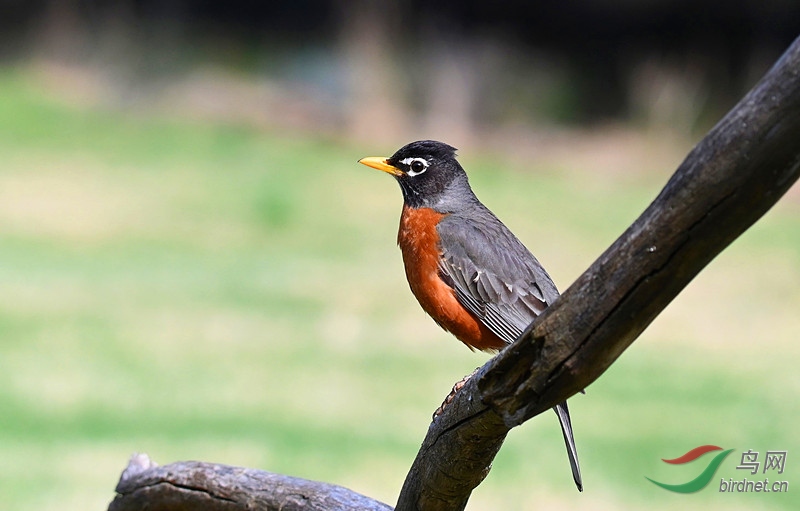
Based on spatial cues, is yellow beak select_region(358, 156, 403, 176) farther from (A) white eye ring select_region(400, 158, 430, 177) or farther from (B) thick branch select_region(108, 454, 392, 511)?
(B) thick branch select_region(108, 454, 392, 511)

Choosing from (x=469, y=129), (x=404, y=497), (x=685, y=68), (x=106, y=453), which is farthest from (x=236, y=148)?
(x=404, y=497)

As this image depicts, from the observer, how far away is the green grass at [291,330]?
731cm

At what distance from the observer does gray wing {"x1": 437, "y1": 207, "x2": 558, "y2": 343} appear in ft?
13.4

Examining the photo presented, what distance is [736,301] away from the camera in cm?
1130

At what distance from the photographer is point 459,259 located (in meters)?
4.25

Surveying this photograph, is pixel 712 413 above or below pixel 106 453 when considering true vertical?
above

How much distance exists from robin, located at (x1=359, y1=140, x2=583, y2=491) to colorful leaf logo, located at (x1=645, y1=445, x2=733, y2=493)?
8.37 ft

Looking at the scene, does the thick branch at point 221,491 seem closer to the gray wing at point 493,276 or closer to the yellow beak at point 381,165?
the gray wing at point 493,276

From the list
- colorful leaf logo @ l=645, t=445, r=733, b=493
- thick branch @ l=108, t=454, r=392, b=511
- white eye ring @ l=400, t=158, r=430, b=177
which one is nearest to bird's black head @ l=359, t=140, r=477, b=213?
white eye ring @ l=400, t=158, r=430, b=177

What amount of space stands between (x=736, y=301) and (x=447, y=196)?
7.48 m

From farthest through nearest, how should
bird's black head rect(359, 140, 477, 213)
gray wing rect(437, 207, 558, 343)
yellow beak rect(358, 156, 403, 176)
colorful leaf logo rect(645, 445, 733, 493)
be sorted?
colorful leaf logo rect(645, 445, 733, 493), bird's black head rect(359, 140, 477, 213), yellow beak rect(358, 156, 403, 176), gray wing rect(437, 207, 558, 343)

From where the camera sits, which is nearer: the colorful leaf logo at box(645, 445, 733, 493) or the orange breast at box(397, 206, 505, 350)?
the orange breast at box(397, 206, 505, 350)

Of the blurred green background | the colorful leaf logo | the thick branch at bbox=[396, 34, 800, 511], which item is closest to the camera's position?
the thick branch at bbox=[396, 34, 800, 511]

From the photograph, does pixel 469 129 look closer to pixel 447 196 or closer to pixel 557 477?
pixel 557 477
